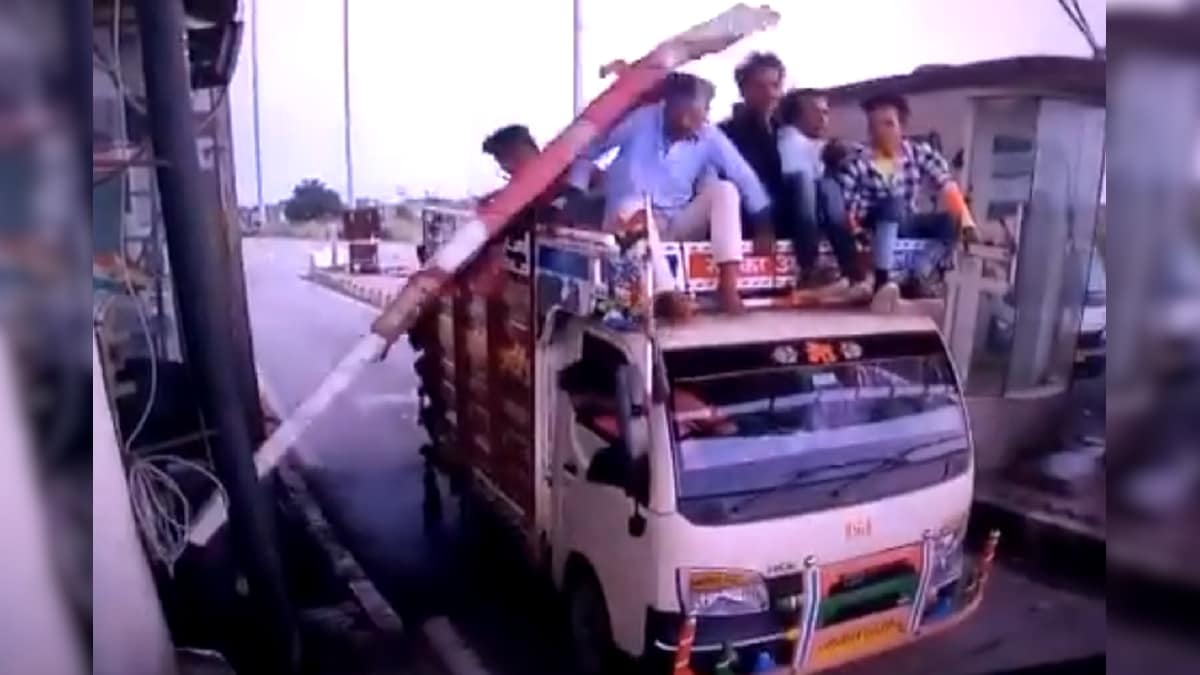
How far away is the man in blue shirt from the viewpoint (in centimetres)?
126

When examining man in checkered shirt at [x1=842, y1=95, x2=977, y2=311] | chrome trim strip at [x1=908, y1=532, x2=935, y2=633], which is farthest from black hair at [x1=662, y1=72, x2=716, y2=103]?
chrome trim strip at [x1=908, y1=532, x2=935, y2=633]

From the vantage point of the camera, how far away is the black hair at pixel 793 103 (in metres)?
1.35

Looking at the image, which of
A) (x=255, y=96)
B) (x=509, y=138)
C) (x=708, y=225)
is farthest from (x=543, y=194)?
(x=255, y=96)

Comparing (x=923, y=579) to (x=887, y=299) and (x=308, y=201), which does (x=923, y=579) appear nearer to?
(x=887, y=299)

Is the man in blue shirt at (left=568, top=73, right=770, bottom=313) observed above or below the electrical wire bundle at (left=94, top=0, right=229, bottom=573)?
above

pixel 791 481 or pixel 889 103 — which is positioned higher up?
pixel 889 103

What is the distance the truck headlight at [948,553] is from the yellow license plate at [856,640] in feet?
0.25

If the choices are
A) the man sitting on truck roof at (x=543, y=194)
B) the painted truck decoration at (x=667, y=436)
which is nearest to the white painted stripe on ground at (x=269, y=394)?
the painted truck decoration at (x=667, y=436)

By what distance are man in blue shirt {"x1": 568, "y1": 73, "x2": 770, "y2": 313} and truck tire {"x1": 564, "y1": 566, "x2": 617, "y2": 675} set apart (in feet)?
0.98

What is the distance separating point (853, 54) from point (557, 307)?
0.43 m

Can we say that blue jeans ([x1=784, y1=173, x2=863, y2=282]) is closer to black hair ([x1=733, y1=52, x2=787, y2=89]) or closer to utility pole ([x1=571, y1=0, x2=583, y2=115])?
black hair ([x1=733, y1=52, x2=787, y2=89])

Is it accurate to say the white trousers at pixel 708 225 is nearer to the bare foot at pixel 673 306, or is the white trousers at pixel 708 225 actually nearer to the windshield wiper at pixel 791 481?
the bare foot at pixel 673 306

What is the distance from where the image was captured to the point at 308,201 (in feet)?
4.06

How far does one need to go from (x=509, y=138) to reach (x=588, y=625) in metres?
0.50
